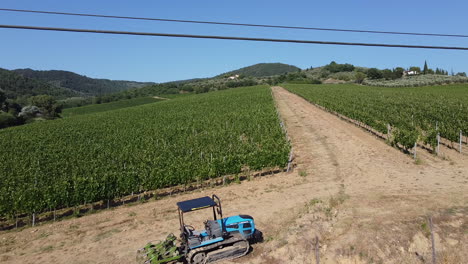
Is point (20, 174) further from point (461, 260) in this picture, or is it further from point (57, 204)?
point (461, 260)

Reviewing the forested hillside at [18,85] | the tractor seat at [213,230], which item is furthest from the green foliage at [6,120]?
the forested hillside at [18,85]

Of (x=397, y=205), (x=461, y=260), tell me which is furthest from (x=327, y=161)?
(x=461, y=260)

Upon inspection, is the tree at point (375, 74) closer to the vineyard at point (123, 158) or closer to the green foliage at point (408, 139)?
the vineyard at point (123, 158)

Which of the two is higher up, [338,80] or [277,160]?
[338,80]

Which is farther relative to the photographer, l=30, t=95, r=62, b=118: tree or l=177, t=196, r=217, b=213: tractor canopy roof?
l=30, t=95, r=62, b=118: tree

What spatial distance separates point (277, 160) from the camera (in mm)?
22109

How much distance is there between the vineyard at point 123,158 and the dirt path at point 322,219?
153cm

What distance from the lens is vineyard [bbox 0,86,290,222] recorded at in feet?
57.9

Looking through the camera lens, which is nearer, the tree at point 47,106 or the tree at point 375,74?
the tree at point 47,106

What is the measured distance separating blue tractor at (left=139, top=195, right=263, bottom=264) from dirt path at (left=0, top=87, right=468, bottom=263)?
623mm

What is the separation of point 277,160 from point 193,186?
5.81 m

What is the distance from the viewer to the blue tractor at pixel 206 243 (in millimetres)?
10367

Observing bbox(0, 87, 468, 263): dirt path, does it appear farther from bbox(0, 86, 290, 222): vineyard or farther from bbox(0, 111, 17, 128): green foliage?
bbox(0, 111, 17, 128): green foliage

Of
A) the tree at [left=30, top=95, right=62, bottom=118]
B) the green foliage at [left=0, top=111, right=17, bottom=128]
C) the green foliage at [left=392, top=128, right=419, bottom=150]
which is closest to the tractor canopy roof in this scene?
the green foliage at [left=392, top=128, right=419, bottom=150]
